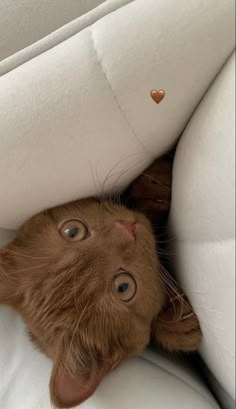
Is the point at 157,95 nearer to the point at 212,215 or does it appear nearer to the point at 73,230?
the point at 212,215

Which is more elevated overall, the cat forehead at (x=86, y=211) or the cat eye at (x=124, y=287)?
the cat forehead at (x=86, y=211)

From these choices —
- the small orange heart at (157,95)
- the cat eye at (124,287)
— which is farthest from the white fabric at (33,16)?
the cat eye at (124,287)

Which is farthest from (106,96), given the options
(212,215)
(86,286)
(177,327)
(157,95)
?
(177,327)

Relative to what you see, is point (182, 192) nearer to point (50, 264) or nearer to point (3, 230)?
point (50, 264)

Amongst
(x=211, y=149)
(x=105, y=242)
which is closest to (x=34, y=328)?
(x=105, y=242)

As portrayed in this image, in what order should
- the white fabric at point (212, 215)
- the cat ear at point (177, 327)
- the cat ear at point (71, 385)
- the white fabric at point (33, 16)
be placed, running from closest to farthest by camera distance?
the white fabric at point (212, 215) < the cat ear at point (71, 385) < the cat ear at point (177, 327) < the white fabric at point (33, 16)

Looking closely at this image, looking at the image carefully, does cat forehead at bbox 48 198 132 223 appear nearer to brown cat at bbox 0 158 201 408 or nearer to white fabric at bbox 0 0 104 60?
brown cat at bbox 0 158 201 408

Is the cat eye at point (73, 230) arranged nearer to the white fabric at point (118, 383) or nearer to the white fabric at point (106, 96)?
the white fabric at point (106, 96)
